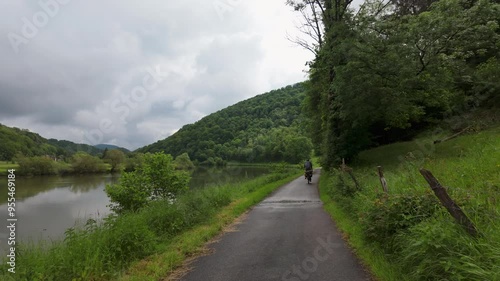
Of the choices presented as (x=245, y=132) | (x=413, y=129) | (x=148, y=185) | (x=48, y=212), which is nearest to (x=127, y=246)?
(x=148, y=185)

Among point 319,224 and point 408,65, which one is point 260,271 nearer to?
point 319,224

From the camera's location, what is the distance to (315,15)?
22.9 m

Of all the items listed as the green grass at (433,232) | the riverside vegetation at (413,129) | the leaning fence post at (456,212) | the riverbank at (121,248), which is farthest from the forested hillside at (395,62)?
the leaning fence post at (456,212)

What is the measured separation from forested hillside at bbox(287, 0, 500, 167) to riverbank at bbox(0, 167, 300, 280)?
12.3 metres

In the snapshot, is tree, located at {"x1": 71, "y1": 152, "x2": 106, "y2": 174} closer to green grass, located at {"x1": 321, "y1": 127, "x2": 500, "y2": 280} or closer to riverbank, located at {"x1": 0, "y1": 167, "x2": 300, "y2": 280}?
riverbank, located at {"x1": 0, "y1": 167, "x2": 300, "y2": 280}

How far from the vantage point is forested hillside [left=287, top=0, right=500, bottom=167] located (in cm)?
1692

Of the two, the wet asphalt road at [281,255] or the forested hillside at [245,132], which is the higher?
the forested hillside at [245,132]

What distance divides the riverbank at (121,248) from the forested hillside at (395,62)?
12.3 metres

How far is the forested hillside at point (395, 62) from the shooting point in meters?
16.9

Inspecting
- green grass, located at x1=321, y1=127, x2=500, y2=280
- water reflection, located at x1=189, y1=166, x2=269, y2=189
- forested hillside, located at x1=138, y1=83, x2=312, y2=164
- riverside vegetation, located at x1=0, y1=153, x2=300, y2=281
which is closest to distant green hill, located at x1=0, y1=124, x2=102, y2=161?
water reflection, located at x1=189, y1=166, x2=269, y2=189

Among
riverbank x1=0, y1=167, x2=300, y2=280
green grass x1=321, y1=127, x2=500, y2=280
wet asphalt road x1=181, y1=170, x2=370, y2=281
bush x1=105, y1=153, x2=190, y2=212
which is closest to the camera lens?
green grass x1=321, y1=127, x2=500, y2=280

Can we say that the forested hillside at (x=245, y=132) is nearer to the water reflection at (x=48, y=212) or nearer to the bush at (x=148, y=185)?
the water reflection at (x=48, y=212)

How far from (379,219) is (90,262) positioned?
5508 mm

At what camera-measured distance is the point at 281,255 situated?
626cm
